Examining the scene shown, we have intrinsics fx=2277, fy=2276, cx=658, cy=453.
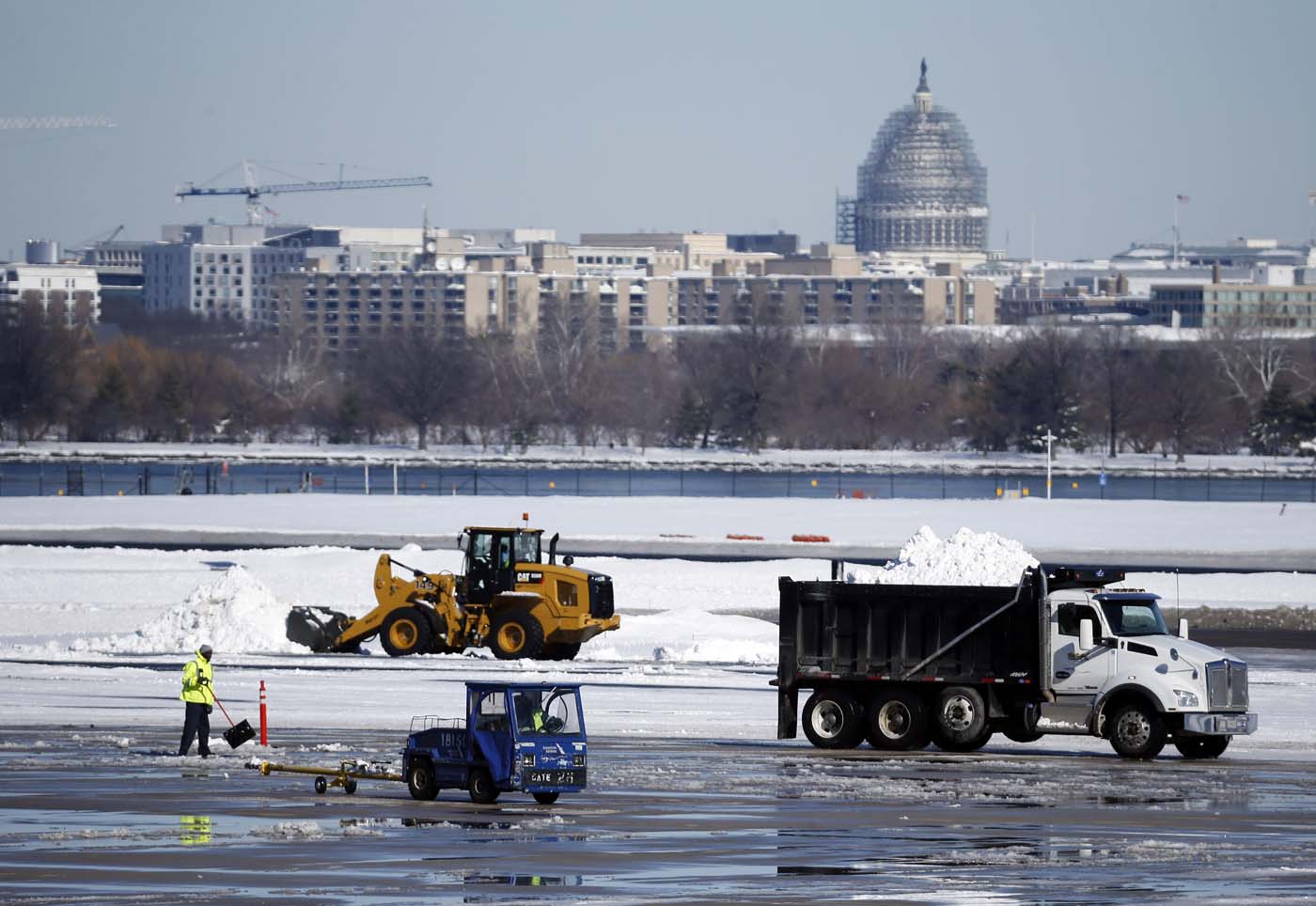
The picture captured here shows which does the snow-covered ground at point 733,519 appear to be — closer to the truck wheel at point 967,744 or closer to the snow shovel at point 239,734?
the truck wheel at point 967,744

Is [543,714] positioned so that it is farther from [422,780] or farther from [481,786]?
[422,780]

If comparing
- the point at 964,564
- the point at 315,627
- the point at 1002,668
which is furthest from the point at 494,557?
the point at 1002,668

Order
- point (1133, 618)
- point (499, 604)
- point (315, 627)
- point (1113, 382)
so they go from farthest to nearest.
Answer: point (1113, 382) → point (315, 627) → point (499, 604) → point (1133, 618)

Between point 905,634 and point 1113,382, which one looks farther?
point 1113,382

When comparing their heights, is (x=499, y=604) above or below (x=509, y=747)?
above

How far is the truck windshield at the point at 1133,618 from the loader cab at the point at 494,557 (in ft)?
48.4

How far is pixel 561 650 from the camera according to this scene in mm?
42438

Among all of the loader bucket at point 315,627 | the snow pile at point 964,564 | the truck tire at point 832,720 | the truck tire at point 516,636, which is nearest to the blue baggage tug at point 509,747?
the truck tire at point 832,720

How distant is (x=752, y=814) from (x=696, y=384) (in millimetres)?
158966

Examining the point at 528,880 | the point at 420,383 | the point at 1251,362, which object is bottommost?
the point at 528,880

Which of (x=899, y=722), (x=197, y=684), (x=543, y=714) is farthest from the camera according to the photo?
(x=899, y=722)

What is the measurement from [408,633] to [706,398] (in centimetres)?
13375

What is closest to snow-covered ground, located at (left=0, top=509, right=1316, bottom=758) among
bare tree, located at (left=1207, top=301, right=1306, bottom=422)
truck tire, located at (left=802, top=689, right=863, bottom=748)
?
truck tire, located at (left=802, top=689, right=863, bottom=748)

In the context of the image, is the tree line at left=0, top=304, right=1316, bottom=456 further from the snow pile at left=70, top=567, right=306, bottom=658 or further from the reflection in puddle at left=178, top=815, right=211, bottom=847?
the reflection in puddle at left=178, top=815, right=211, bottom=847
